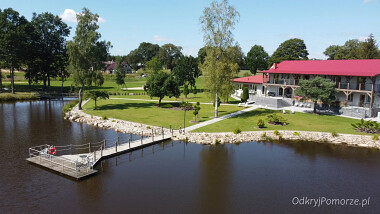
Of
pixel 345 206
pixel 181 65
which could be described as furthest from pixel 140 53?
pixel 345 206

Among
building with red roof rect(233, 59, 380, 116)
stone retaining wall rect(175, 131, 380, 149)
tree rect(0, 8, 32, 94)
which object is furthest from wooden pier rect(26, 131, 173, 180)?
tree rect(0, 8, 32, 94)

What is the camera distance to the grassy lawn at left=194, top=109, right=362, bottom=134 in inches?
1347

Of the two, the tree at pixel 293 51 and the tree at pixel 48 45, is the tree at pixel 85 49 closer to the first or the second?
the tree at pixel 48 45

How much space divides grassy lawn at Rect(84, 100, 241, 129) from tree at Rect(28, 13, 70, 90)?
29.7 m

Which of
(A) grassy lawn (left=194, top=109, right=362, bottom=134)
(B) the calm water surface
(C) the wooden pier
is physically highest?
(A) grassy lawn (left=194, top=109, right=362, bottom=134)

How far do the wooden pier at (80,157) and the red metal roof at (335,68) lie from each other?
30.7 metres

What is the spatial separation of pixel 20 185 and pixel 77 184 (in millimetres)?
3820

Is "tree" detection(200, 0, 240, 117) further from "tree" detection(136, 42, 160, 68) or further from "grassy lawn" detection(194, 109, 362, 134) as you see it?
"tree" detection(136, 42, 160, 68)

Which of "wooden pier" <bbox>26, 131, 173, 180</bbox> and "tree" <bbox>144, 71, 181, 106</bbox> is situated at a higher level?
"tree" <bbox>144, 71, 181, 106</bbox>

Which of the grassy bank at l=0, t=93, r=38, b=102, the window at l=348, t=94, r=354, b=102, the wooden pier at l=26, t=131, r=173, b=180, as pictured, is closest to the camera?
the wooden pier at l=26, t=131, r=173, b=180

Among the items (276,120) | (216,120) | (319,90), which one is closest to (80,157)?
(216,120)

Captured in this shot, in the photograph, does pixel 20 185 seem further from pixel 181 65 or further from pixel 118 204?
pixel 181 65

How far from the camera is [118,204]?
1714 centimetres

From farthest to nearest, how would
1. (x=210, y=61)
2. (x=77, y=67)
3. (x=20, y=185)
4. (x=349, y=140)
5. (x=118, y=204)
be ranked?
1. (x=77, y=67)
2. (x=210, y=61)
3. (x=349, y=140)
4. (x=20, y=185)
5. (x=118, y=204)
